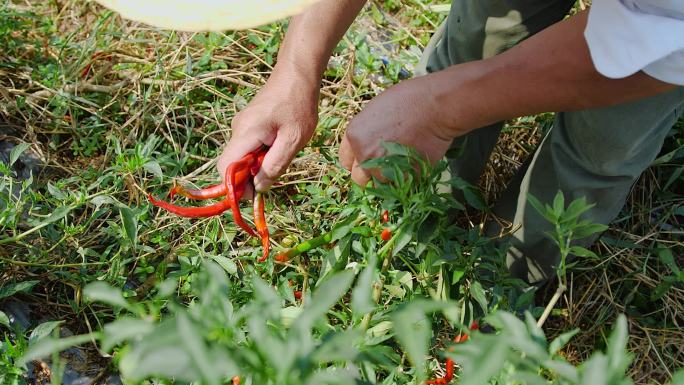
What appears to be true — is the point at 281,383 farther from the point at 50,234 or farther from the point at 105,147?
the point at 105,147

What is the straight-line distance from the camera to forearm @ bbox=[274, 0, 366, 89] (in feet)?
4.82

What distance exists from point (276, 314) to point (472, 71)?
0.68 meters

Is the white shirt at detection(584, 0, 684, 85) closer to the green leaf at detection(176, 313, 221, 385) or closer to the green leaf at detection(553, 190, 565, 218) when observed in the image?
the green leaf at detection(553, 190, 565, 218)

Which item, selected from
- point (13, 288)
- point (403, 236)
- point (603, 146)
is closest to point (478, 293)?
point (403, 236)

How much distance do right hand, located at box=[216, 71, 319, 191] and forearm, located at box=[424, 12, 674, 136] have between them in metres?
0.29

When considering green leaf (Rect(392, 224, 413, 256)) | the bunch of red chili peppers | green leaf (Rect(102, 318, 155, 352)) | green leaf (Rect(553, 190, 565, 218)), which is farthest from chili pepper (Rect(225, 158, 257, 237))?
green leaf (Rect(102, 318, 155, 352))

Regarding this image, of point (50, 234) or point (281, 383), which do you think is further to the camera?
point (50, 234)

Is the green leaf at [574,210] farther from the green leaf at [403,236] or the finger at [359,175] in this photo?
the finger at [359,175]

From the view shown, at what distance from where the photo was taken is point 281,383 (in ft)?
2.19

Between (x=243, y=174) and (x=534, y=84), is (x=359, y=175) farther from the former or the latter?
(x=534, y=84)

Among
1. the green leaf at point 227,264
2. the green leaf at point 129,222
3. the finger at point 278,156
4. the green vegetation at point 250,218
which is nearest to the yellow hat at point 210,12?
the green vegetation at point 250,218

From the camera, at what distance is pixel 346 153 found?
4.58 ft

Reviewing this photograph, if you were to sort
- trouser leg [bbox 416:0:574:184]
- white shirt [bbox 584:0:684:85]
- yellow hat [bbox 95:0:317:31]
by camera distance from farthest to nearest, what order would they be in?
trouser leg [bbox 416:0:574:184], white shirt [bbox 584:0:684:85], yellow hat [bbox 95:0:317:31]

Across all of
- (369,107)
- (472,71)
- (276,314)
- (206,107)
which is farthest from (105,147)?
(276,314)
